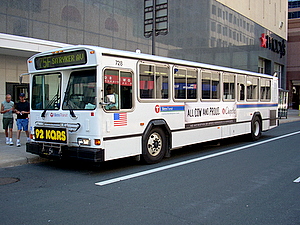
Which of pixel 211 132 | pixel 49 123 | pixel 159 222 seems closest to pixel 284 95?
pixel 211 132

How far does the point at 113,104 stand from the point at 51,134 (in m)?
1.74

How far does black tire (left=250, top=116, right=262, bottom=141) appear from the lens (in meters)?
13.7

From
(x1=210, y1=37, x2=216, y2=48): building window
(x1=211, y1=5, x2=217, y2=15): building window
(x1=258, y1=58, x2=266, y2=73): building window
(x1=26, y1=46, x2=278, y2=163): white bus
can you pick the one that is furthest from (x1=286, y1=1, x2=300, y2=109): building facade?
(x1=26, y1=46, x2=278, y2=163): white bus

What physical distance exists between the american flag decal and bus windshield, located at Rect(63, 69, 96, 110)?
0.61m

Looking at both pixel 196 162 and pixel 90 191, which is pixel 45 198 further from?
pixel 196 162

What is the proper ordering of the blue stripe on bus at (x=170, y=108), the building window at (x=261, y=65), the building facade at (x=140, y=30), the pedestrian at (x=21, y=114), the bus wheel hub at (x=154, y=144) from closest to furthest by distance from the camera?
the bus wheel hub at (x=154, y=144) < the blue stripe on bus at (x=170, y=108) < the pedestrian at (x=21, y=114) < the building facade at (x=140, y=30) < the building window at (x=261, y=65)

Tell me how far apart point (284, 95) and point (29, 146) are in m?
27.0

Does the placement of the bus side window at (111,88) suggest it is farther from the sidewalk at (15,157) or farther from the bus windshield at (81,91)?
the sidewalk at (15,157)

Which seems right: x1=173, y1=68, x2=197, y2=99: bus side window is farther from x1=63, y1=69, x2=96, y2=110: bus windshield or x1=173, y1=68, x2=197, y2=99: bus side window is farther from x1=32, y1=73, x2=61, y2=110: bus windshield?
x1=32, y1=73, x2=61, y2=110: bus windshield

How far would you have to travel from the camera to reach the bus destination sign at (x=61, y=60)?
A: 7.51 metres

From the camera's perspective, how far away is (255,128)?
14055mm

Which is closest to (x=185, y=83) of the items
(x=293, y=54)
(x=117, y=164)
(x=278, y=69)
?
(x=117, y=164)

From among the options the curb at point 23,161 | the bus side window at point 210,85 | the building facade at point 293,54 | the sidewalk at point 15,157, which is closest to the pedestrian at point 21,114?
the sidewalk at point 15,157

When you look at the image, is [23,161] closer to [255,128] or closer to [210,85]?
[210,85]
